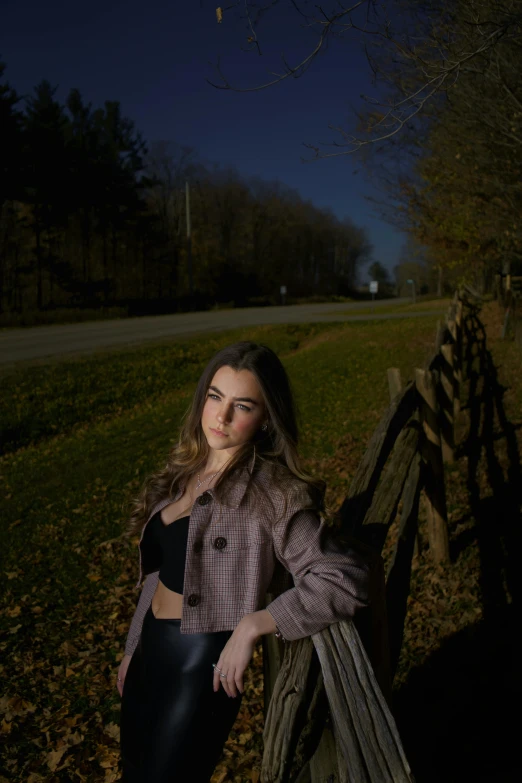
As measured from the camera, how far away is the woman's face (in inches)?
84.0

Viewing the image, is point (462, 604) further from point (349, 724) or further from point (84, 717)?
point (349, 724)

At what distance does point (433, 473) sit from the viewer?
5199 mm

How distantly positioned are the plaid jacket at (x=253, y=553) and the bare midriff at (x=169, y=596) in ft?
0.32

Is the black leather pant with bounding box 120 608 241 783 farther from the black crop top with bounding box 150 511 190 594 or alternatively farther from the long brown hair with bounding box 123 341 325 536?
the long brown hair with bounding box 123 341 325 536

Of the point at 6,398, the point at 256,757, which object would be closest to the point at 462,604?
the point at 256,757

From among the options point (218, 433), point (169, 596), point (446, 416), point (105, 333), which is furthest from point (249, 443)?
point (105, 333)

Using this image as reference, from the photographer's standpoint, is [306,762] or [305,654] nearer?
[305,654]

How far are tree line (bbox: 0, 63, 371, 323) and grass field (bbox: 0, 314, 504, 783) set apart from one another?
46.6 feet

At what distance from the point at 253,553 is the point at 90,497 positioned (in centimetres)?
737

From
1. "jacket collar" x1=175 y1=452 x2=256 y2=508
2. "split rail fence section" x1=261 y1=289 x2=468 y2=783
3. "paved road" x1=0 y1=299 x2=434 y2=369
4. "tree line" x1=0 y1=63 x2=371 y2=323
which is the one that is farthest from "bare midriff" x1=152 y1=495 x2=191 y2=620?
"tree line" x1=0 y1=63 x2=371 y2=323

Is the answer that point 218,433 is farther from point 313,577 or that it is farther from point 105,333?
point 105,333

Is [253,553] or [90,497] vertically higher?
[253,553]

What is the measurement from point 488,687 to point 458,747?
508 mm

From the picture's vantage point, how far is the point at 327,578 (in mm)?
1704
